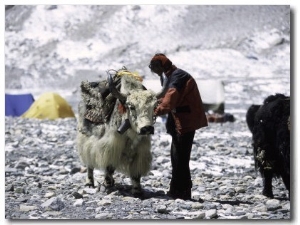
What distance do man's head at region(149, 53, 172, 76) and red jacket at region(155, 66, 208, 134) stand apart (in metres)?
0.04

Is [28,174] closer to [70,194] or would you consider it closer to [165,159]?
[70,194]

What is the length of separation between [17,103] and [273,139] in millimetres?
8265

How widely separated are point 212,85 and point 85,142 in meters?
8.16

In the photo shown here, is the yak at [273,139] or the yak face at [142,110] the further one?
the yak at [273,139]

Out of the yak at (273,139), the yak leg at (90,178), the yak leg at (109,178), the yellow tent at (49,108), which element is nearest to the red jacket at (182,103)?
the yak at (273,139)

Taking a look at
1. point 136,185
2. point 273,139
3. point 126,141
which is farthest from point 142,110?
point 273,139

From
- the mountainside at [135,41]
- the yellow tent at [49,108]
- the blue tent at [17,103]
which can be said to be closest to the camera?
the mountainside at [135,41]

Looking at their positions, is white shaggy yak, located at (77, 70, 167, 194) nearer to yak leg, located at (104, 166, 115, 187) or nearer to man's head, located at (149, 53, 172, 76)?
yak leg, located at (104, 166, 115, 187)

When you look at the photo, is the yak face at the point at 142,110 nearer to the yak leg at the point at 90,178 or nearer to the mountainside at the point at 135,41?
the yak leg at the point at 90,178

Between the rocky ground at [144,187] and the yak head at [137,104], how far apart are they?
0.49m

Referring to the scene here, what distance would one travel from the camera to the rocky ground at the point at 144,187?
3.70m

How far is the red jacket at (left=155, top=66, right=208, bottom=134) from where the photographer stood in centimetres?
365

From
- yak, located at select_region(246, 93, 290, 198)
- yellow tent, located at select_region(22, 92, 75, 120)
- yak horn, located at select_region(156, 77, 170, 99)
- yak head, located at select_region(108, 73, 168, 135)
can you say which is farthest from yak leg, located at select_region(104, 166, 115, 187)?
yellow tent, located at select_region(22, 92, 75, 120)

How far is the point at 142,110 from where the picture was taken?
3.72 metres
